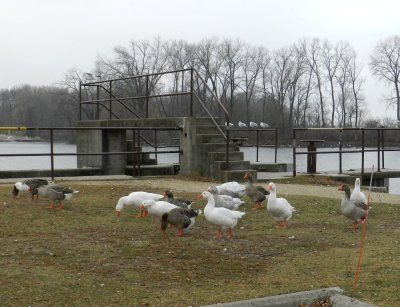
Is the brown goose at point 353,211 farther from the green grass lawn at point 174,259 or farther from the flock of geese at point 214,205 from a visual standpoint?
the green grass lawn at point 174,259

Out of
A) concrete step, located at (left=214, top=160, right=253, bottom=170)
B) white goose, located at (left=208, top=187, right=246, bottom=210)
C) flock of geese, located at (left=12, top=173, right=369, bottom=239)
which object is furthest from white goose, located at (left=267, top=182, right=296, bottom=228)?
concrete step, located at (left=214, top=160, right=253, bottom=170)

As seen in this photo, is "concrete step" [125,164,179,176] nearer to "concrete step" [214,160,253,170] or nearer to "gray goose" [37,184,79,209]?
"concrete step" [214,160,253,170]

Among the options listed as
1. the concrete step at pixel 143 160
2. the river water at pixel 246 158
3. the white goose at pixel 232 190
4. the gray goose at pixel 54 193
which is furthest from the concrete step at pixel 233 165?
the river water at pixel 246 158

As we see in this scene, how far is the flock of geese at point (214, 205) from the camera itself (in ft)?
26.1

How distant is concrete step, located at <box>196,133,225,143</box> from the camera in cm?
1633

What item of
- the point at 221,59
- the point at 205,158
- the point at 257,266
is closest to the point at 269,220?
the point at 257,266

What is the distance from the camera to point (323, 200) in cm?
1154

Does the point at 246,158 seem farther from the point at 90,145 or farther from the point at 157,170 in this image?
the point at 157,170

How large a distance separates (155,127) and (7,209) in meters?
8.17

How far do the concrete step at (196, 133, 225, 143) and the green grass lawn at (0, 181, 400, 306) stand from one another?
21.4ft

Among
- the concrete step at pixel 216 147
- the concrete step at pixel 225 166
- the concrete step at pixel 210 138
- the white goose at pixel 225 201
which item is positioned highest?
the concrete step at pixel 210 138

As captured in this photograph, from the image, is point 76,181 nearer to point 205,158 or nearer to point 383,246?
point 205,158

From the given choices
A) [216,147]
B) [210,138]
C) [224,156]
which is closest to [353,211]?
[224,156]

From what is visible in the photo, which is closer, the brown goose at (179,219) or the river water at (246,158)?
the brown goose at (179,219)
